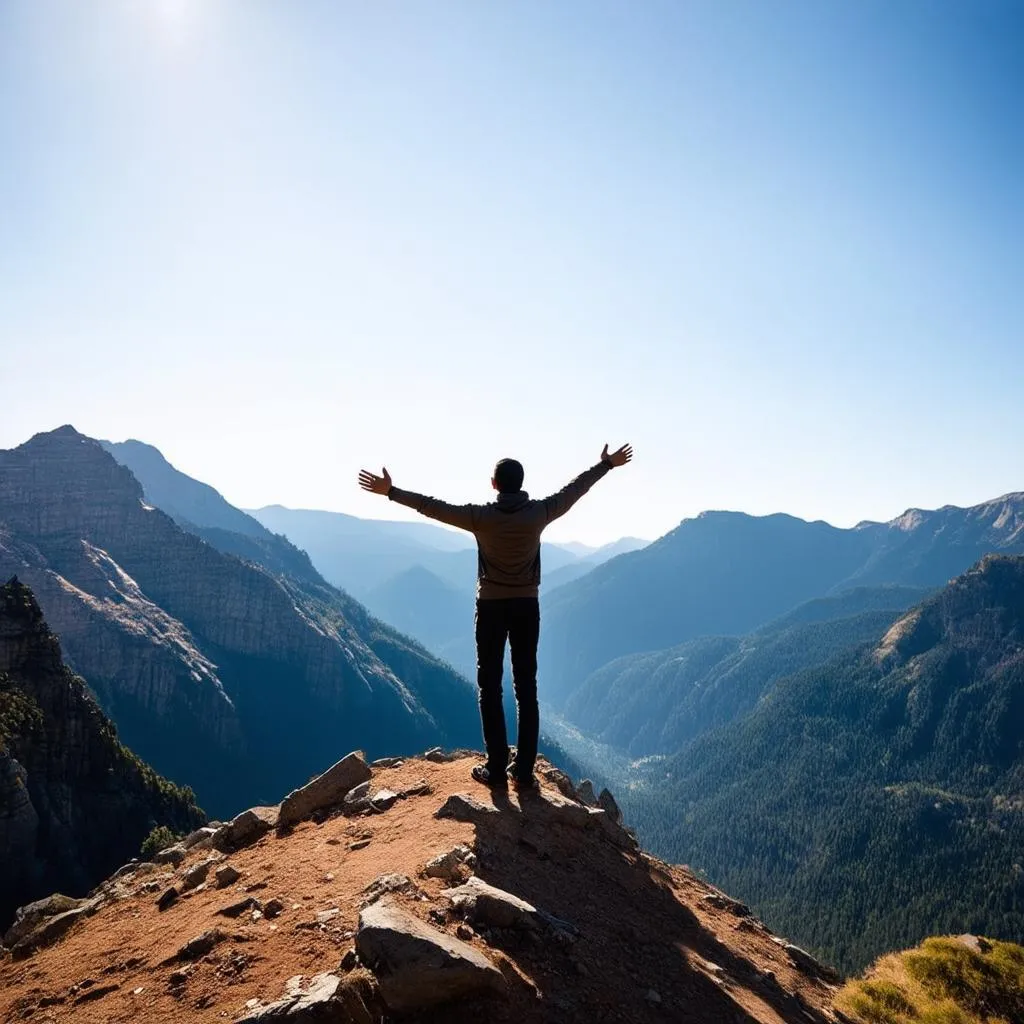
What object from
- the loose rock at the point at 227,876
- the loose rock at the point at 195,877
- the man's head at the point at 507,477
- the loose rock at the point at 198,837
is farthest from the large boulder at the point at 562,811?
the loose rock at the point at 198,837

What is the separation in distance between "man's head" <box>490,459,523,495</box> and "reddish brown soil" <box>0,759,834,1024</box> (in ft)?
15.9

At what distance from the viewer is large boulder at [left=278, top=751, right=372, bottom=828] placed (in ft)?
41.3

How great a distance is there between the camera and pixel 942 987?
10.0 metres

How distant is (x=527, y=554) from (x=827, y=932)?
189116 millimetres

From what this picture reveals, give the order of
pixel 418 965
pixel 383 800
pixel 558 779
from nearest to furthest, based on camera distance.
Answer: pixel 418 965 → pixel 383 800 → pixel 558 779

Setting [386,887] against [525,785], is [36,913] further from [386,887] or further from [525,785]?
[386,887]

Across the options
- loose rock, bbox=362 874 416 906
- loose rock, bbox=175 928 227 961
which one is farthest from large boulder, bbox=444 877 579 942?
loose rock, bbox=175 928 227 961

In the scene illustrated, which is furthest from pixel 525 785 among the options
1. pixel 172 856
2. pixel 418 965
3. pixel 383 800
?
pixel 172 856

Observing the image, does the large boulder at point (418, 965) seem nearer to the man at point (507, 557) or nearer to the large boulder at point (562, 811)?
the man at point (507, 557)

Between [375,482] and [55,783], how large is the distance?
252ft

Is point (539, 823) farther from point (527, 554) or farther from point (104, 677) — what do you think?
point (104, 677)

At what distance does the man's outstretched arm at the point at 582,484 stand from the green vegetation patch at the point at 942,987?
8.15 m

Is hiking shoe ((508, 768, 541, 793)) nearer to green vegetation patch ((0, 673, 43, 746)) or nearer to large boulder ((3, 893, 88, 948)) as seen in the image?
large boulder ((3, 893, 88, 948))

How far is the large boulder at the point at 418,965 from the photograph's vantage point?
533 cm
